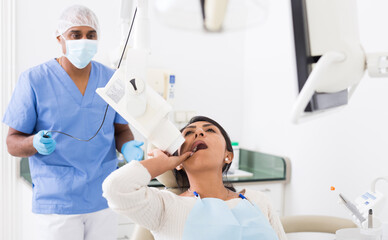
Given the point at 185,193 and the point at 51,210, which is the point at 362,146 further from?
the point at 51,210

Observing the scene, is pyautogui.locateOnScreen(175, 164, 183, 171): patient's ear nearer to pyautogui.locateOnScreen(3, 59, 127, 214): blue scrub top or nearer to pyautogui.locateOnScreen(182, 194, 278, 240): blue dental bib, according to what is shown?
pyautogui.locateOnScreen(182, 194, 278, 240): blue dental bib

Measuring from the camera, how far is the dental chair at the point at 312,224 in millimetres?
1832

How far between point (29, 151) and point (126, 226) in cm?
79

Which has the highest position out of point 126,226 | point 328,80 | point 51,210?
point 328,80

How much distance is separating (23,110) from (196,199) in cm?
77

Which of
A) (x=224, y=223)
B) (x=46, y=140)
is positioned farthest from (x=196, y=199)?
(x=46, y=140)

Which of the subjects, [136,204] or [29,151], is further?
[29,151]

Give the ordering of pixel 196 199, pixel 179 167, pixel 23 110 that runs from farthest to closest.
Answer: pixel 23 110 → pixel 179 167 → pixel 196 199

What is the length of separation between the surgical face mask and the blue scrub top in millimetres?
80

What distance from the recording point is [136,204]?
1209 mm

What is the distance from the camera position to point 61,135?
1.64 meters

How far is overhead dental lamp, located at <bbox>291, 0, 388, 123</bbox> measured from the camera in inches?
28.7

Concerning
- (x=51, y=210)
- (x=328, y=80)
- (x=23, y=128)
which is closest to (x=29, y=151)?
(x=23, y=128)

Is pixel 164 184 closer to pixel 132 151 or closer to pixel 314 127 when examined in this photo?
pixel 132 151
